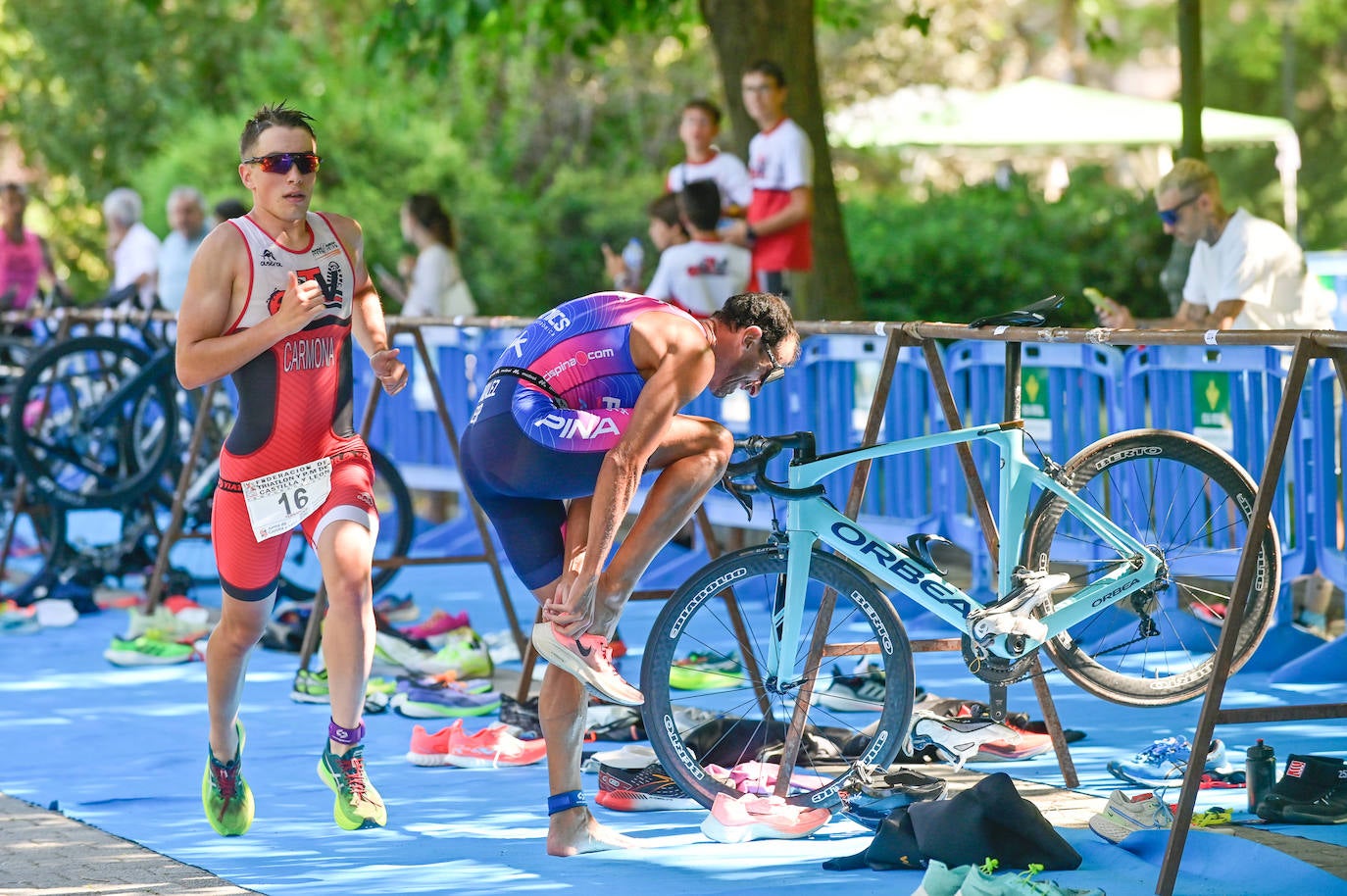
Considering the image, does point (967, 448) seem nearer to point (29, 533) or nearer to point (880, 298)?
point (29, 533)

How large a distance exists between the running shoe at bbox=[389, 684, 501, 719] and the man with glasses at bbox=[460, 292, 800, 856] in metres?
2.15

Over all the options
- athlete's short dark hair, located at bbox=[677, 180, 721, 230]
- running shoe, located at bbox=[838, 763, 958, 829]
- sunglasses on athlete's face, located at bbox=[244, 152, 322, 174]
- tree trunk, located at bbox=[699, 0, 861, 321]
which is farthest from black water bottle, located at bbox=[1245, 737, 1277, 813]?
tree trunk, located at bbox=[699, 0, 861, 321]

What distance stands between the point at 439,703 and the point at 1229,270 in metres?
3.98

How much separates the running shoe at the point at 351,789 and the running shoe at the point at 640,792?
731 mm

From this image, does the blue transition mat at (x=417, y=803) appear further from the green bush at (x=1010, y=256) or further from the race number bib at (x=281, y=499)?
the green bush at (x=1010, y=256)

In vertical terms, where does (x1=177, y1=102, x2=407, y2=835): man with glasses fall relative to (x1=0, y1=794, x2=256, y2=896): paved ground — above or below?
above

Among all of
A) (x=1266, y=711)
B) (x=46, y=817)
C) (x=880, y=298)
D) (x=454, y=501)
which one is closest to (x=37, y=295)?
(x=454, y=501)

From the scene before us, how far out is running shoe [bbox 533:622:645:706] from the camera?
18.1 feet

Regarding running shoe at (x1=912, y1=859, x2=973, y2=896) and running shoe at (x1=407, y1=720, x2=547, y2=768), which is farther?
running shoe at (x1=407, y1=720, x2=547, y2=768)

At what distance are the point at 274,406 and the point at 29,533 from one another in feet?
29.5

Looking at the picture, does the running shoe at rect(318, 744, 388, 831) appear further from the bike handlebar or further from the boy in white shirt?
the boy in white shirt

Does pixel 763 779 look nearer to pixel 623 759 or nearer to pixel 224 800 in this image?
pixel 623 759

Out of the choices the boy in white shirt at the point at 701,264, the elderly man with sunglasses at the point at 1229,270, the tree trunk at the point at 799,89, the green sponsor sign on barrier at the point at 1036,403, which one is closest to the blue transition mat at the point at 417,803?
the green sponsor sign on barrier at the point at 1036,403

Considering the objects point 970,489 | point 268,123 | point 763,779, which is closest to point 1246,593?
point 970,489
